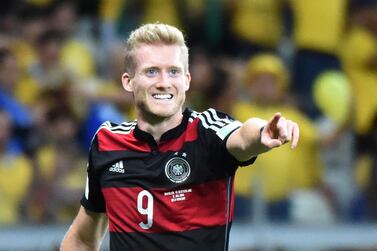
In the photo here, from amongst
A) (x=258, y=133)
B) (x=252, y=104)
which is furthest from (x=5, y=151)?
(x=258, y=133)

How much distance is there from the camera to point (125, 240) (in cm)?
380

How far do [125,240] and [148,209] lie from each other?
0.52 feet

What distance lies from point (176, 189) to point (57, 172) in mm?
3167

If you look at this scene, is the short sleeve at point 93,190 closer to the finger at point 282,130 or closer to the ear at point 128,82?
the ear at point 128,82

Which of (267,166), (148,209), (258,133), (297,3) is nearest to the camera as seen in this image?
(258,133)

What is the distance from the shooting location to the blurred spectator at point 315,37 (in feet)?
26.3

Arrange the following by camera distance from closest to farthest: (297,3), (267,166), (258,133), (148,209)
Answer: (258,133) < (148,209) < (267,166) < (297,3)

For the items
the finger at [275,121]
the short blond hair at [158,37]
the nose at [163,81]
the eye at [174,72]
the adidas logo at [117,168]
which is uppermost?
the short blond hair at [158,37]

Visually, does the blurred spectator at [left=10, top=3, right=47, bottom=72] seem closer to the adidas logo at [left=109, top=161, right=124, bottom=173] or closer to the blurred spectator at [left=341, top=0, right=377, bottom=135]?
the blurred spectator at [left=341, top=0, right=377, bottom=135]

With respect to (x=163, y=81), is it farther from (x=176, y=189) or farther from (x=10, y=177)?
(x=10, y=177)

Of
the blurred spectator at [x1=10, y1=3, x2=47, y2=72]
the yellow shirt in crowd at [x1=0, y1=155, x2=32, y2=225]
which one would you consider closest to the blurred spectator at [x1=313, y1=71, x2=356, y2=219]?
the yellow shirt in crowd at [x1=0, y1=155, x2=32, y2=225]

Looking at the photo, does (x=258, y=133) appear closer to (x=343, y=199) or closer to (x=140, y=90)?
(x=140, y=90)

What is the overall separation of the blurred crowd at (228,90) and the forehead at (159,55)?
271 centimetres

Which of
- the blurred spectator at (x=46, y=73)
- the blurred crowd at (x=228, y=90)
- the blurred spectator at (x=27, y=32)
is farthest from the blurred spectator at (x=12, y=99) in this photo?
the blurred spectator at (x=27, y=32)
